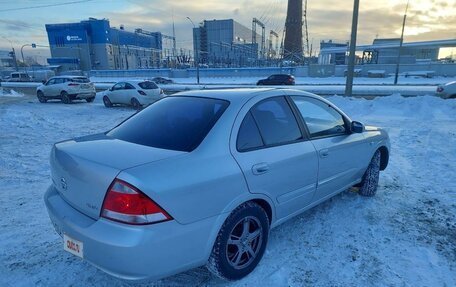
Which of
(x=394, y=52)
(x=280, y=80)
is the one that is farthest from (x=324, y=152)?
(x=394, y=52)

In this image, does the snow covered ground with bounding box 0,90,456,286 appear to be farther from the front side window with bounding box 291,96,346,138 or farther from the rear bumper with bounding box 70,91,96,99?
the rear bumper with bounding box 70,91,96,99

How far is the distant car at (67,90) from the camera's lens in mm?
19078

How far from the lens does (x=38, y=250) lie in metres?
3.22

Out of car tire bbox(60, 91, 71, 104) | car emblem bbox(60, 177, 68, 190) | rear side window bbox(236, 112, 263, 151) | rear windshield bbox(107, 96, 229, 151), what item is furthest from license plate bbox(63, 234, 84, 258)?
car tire bbox(60, 91, 71, 104)

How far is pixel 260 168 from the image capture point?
2682 mm

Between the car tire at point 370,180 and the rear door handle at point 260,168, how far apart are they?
7.51 feet

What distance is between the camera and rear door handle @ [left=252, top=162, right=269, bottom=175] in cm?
264

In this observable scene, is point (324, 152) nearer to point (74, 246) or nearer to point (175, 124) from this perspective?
point (175, 124)

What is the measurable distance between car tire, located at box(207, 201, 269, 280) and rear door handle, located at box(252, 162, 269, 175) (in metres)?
0.28

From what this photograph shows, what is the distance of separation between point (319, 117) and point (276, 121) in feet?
3.22

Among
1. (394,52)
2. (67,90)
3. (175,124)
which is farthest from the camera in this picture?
(394,52)

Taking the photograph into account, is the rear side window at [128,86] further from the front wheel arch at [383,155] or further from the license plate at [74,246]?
the license plate at [74,246]

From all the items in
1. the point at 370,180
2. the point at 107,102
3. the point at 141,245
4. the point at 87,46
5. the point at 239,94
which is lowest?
the point at 107,102

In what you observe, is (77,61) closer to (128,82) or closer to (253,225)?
(128,82)
